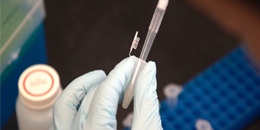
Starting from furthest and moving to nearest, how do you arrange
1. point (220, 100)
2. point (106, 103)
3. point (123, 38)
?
point (123, 38), point (220, 100), point (106, 103)

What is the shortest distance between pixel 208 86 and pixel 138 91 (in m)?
0.53

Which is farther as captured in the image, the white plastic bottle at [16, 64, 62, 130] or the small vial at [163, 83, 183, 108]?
the small vial at [163, 83, 183, 108]

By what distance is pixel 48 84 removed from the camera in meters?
0.88

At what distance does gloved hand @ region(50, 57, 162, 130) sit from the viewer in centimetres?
79

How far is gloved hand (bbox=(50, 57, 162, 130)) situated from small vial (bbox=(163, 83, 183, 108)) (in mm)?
375

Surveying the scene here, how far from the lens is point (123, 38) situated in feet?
4.75

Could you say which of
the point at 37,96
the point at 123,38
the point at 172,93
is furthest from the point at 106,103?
the point at 123,38

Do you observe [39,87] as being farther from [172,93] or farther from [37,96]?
[172,93]

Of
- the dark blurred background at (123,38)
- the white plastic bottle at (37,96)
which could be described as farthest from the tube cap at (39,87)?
the dark blurred background at (123,38)

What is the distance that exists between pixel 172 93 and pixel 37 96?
58 cm

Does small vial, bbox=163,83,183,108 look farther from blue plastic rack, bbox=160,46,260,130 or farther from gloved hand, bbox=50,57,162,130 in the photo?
gloved hand, bbox=50,57,162,130

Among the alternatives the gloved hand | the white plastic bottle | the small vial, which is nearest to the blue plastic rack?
the small vial

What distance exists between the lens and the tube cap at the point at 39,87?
850mm

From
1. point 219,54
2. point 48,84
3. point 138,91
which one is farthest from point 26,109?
point 219,54
